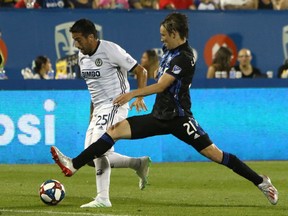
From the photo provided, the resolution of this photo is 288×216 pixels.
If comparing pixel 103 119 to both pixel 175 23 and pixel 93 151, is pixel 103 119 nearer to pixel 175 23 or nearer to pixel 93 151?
pixel 93 151

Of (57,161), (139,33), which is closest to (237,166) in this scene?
(57,161)

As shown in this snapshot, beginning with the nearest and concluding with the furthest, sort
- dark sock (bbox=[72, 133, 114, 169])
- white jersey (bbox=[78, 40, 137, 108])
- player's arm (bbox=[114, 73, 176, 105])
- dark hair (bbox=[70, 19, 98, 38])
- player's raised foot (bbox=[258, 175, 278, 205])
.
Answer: player's arm (bbox=[114, 73, 176, 105]), dark sock (bbox=[72, 133, 114, 169]), player's raised foot (bbox=[258, 175, 278, 205]), dark hair (bbox=[70, 19, 98, 38]), white jersey (bbox=[78, 40, 137, 108])

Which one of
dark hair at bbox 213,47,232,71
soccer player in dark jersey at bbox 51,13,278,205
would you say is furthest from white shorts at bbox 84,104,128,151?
dark hair at bbox 213,47,232,71

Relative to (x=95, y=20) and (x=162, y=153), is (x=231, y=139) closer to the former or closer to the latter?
(x=162, y=153)

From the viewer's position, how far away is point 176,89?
10.2m

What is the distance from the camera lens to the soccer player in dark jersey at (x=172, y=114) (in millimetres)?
10109

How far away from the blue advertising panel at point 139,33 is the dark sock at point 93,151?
27.6ft

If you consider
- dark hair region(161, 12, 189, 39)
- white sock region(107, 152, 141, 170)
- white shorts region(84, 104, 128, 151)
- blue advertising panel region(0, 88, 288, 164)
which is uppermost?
dark hair region(161, 12, 189, 39)

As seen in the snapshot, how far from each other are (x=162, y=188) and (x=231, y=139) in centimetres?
467

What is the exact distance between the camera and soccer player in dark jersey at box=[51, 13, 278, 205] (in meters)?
10.1

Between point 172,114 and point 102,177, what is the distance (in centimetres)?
98

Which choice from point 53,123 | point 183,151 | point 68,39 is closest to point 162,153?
point 183,151

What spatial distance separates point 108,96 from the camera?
10984mm

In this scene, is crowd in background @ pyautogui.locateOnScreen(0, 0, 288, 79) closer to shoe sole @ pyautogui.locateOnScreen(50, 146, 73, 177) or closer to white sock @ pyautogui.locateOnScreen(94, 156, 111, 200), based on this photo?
white sock @ pyautogui.locateOnScreen(94, 156, 111, 200)
